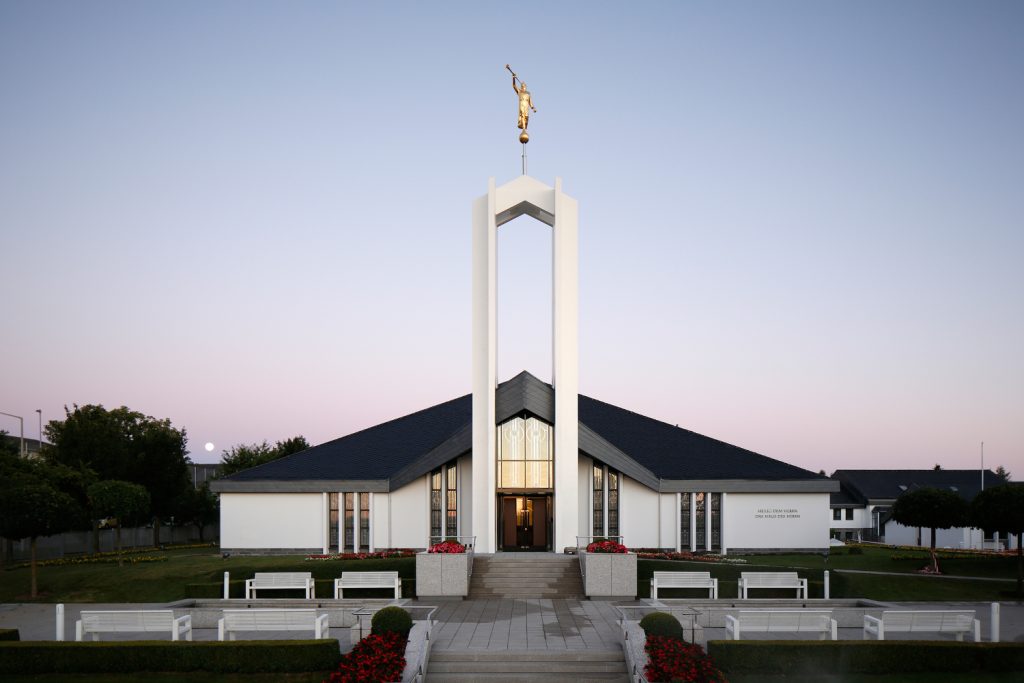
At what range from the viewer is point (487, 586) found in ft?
72.1

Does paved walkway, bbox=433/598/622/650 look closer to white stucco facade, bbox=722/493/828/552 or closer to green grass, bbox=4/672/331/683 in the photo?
green grass, bbox=4/672/331/683

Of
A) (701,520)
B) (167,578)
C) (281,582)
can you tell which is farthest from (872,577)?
(167,578)

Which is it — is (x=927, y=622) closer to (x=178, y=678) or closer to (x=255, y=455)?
(x=178, y=678)

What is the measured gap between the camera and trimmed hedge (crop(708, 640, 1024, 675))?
14117 mm

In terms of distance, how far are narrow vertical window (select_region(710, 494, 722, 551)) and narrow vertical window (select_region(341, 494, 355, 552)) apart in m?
14.5

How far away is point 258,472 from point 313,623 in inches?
720

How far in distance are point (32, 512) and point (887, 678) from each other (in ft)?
77.2

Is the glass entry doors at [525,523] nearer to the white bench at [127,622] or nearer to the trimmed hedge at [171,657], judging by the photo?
the white bench at [127,622]

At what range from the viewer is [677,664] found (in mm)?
12547

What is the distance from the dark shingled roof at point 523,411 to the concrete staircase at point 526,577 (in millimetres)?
6600

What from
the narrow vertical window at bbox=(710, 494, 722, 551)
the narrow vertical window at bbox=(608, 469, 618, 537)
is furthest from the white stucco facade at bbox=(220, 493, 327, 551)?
the narrow vertical window at bbox=(710, 494, 722, 551)

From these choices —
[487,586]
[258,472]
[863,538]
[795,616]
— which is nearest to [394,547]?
[258,472]

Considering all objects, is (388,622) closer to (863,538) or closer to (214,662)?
(214,662)

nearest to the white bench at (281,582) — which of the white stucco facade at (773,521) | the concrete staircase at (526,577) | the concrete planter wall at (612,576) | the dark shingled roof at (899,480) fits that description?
the concrete staircase at (526,577)
